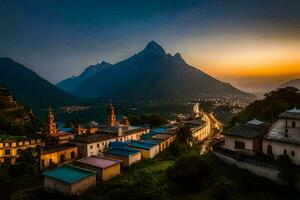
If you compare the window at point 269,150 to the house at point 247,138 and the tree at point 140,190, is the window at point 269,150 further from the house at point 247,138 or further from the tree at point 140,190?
the tree at point 140,190

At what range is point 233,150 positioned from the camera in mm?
24250

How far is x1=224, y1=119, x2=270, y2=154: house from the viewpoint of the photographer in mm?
22922

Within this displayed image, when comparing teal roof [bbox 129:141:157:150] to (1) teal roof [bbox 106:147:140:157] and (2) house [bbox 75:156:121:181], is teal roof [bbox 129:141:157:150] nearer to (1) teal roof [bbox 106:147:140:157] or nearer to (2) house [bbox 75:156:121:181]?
(1) teal roof [bbox 106:147:140:157]

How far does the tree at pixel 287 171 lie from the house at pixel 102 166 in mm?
14564

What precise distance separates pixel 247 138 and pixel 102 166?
1348 centimetres

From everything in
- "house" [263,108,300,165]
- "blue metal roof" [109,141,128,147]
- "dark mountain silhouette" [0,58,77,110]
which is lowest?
"blue metal roof" [109,141,128,147]

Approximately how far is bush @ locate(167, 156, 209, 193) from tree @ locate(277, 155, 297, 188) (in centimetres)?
535

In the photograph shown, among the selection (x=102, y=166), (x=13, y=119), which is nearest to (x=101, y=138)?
(x=102, y=166)

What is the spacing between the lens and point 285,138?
818 inches

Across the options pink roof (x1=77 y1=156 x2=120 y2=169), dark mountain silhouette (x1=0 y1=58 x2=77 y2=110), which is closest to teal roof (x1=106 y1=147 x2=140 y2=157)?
pink roof (x1=77 y1=156 x2=120 y2=169)

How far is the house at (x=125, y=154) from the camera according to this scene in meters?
28.5

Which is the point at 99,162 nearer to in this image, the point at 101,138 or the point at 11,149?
the point at 101,138

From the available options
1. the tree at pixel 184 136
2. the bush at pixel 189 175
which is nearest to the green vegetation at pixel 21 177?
the bush at pixel 189 175

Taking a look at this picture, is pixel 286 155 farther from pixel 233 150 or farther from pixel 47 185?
pixel 47 185
